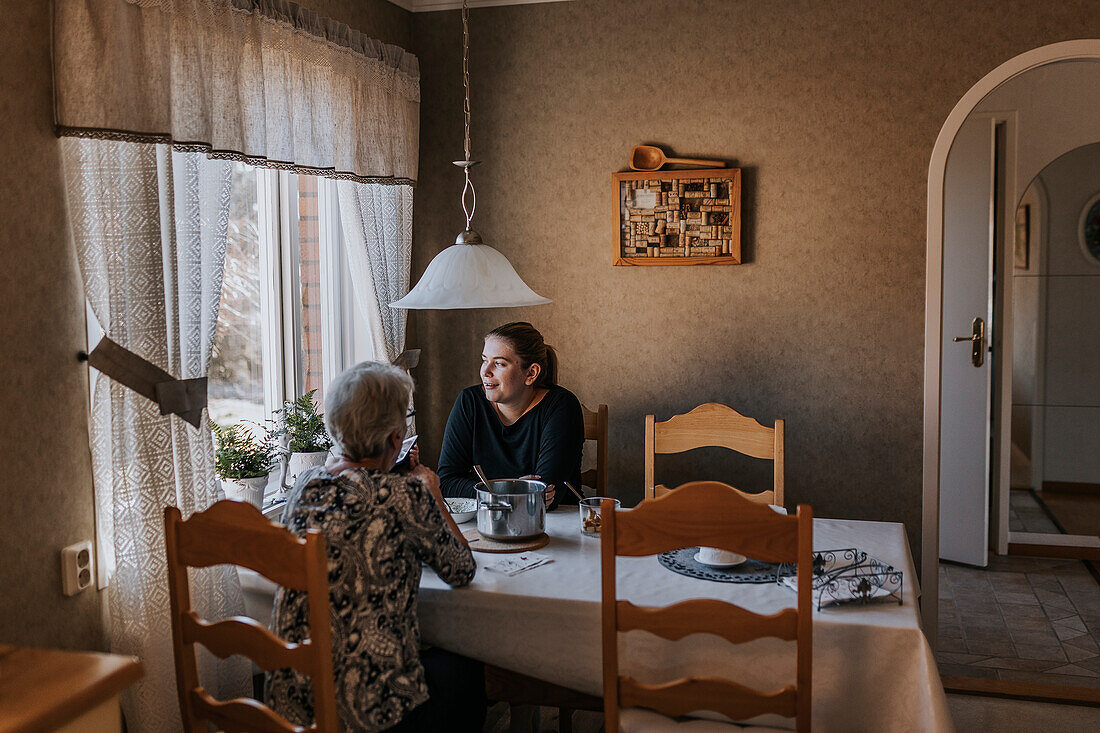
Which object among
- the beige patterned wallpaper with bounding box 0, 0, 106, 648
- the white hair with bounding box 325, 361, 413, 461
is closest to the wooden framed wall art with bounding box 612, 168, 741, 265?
the white hair with bounding box 325, 361, 413, 461

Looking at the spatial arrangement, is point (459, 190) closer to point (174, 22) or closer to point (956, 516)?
point (174, 22)

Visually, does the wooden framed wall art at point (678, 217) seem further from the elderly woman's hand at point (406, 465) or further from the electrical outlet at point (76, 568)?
the electrical outlet at point (76, 568)

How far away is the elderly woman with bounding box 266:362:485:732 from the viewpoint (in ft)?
5.46

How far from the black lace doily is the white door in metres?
2.39

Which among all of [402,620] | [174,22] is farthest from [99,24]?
[402,620]

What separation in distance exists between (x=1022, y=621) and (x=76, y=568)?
330 cm

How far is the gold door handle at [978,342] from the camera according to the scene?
4047mm

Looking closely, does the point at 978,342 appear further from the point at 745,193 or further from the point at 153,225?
the point at 153,225

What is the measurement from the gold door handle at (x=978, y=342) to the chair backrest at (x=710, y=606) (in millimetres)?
2871

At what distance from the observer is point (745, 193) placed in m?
3.21

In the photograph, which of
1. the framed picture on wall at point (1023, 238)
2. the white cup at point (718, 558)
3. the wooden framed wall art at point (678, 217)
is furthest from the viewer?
the framed picture on wall at point (1023, 238)

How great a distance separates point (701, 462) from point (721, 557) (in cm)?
133

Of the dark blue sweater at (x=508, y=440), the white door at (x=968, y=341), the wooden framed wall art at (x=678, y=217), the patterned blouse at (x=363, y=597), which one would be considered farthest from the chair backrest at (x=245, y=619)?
the white door at (x=968, y=341)

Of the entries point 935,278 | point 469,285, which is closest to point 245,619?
point 469,285
